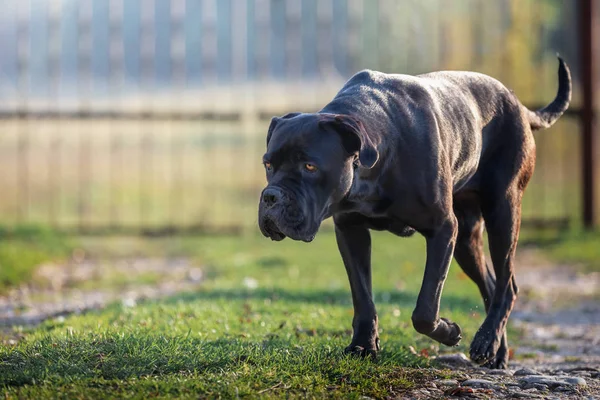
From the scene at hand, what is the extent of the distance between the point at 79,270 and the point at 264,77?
448 cm

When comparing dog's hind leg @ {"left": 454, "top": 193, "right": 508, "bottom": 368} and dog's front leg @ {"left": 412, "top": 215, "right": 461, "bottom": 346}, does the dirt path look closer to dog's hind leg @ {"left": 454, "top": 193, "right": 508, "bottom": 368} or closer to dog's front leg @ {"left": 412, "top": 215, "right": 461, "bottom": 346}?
dog's front leg @ {"left": 412, "top": 215, "right": 461, "bottom": 346}

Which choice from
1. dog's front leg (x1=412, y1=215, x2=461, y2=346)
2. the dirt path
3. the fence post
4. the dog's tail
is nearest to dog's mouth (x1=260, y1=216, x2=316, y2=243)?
dog's front leg (x1=412, y1=215, x2=461, y2=346)

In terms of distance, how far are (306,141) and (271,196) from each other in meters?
0.34

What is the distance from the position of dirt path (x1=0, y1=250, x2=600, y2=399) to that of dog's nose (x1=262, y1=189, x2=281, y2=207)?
1168 millimetres

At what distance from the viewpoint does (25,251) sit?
1184cm

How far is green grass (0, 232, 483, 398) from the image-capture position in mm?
4816

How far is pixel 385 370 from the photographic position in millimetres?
5344

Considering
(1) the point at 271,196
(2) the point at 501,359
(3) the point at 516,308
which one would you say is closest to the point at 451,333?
(2) the point at 501,359

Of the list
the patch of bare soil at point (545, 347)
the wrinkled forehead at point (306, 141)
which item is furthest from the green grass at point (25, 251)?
the wrinkled forehead at point (306, 141)

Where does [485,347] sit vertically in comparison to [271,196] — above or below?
below

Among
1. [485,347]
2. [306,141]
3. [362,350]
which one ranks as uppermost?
[306,141]

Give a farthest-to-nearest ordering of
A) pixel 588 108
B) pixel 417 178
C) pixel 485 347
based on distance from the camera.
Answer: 1. pixel 588 108
2. pixel 485 347
3. pixel 417 178

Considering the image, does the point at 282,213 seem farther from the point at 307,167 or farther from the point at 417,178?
the point at 417,178

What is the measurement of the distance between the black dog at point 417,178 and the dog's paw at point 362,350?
0.01 metres
